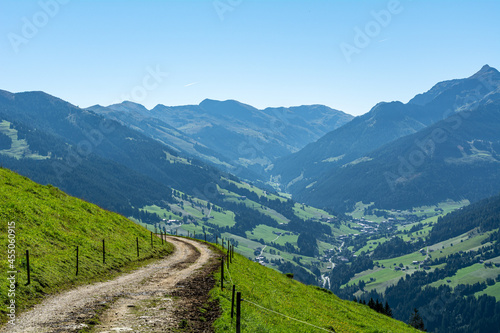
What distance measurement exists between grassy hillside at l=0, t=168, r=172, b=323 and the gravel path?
68.1 inches

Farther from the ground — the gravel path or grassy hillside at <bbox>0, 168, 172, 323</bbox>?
grassy hillside at <bbox>0, 168, 172, 323</bbox>

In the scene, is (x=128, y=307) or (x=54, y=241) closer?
(x=128, y=307)

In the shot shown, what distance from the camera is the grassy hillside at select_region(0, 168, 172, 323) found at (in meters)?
27.5

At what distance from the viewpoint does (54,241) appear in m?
36.4

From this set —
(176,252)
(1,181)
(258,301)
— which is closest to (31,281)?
(258,301)

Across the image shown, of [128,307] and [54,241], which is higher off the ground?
[54,241]

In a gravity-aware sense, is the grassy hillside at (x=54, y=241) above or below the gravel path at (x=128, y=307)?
above

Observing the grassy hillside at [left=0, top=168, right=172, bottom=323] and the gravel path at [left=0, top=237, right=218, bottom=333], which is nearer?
the gravel path at [left=0, top=237, right=218, bottom=333]

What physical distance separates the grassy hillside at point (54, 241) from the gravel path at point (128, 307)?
5.68ft

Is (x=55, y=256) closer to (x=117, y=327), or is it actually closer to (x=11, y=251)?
(x=11, y=251)

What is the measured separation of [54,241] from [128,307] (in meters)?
16.5

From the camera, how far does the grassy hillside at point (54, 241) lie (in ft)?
90.1

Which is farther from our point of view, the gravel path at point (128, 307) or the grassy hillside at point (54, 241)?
the grassy hillside at point (54, 241)

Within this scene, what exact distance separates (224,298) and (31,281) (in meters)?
15.2
